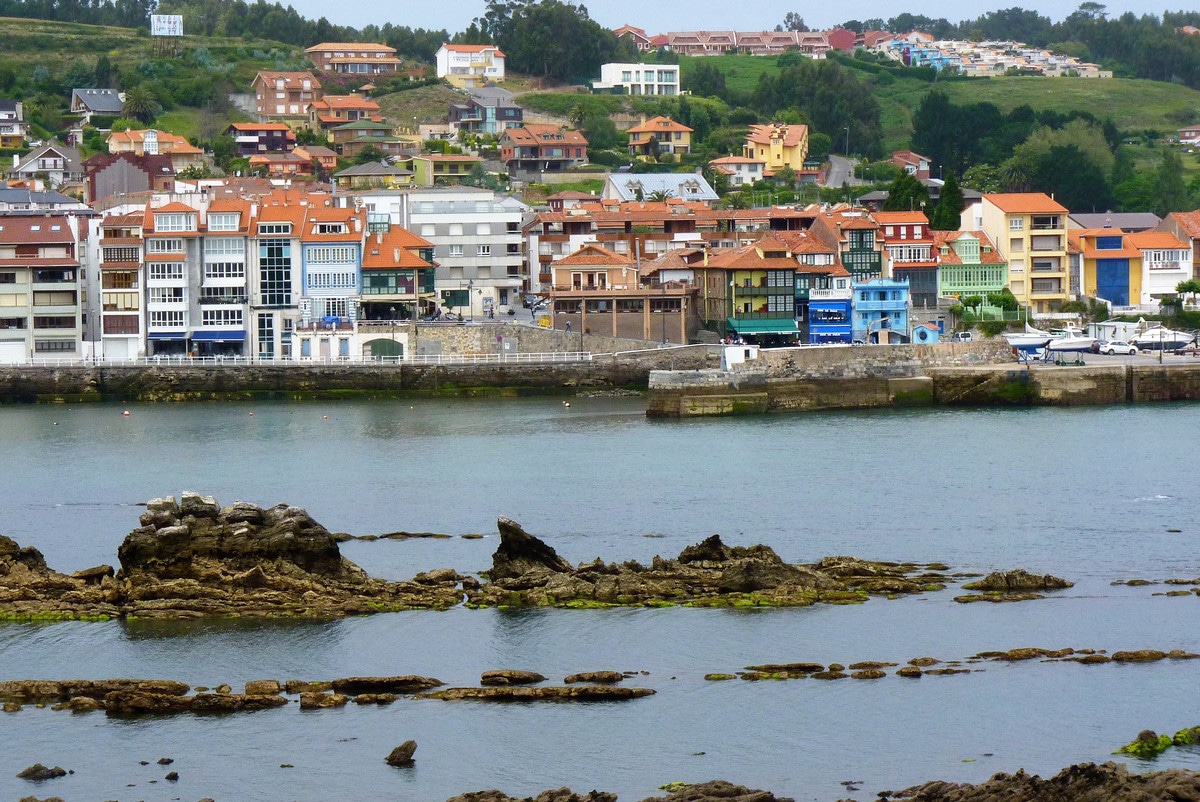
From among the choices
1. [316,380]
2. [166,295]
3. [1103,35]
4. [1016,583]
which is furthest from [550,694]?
[1103,35]

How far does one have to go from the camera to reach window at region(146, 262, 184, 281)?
195ft

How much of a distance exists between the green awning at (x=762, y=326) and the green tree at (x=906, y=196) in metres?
13.4

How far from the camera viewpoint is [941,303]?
6331cm

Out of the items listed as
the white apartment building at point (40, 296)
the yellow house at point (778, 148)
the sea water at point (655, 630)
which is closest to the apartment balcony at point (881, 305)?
the sea water at point (655, 630)

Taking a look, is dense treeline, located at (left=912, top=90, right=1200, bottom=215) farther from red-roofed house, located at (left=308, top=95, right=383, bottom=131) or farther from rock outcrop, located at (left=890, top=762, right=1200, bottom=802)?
rock outcrop, located at (left=890, top=762, right=1200, bottom=802)

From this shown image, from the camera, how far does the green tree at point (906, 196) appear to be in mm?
71125

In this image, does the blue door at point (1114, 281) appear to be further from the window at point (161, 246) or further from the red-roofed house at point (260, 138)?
the red-roofed house at point (260, 138)

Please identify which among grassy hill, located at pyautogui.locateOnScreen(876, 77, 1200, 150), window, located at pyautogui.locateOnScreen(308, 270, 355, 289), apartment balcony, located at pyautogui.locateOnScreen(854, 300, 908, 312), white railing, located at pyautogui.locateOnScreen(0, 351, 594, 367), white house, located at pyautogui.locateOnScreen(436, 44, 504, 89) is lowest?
white railing, located at pyautogui.locateOnScreen(0, 351, 594, 367)

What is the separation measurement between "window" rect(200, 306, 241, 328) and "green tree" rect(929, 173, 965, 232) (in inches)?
982

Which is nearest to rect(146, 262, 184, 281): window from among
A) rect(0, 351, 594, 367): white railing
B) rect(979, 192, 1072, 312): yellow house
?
rect(0, 351, 594, 367): white railing

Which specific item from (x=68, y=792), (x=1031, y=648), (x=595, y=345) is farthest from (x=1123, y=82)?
(x=68, y=792)

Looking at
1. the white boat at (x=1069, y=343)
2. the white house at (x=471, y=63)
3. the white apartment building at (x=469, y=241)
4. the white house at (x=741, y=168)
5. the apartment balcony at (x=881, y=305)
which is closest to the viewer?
the white boat at (x=1069, y=343)

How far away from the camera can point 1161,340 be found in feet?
189

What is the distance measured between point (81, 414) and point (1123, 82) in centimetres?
8987
